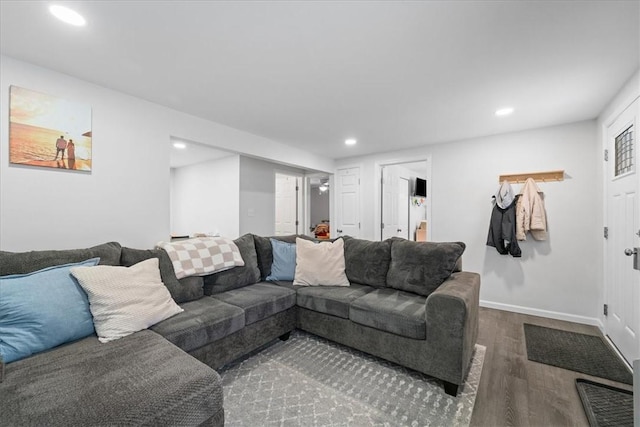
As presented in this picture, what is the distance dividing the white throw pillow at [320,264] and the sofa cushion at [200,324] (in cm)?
85

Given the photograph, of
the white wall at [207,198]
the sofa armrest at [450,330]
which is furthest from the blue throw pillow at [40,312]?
the white wall at [207,198]

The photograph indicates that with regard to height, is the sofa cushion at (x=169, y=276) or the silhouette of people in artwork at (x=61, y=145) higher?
the silhouette of people in artwork at (x=61, y=145)

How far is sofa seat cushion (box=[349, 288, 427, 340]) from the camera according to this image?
1.92 m

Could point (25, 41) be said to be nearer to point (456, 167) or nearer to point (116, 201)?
point (116, 201)

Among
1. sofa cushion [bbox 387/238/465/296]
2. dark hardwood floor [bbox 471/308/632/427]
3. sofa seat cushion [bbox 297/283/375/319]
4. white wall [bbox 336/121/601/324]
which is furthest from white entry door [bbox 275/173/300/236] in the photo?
dark hardwood floor [bbox 471/308/632/427]

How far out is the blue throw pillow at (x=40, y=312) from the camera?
1305 millimetres

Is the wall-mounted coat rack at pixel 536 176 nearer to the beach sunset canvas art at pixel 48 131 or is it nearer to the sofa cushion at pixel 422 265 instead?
the sofa cushion at pixel 422 265

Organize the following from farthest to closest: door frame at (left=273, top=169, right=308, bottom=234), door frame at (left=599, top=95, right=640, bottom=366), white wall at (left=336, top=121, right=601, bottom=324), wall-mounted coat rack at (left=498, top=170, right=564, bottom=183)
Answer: door frame at (left=273, top=169, right=308, bottom=234)
wall-mounted coat rack at (left=498, top=170, right=564, bottom=183)
white wall at (left=336, top=121, right=601, bottom=324)
door frame at (left=599, top=95, right=640, bottom=366)

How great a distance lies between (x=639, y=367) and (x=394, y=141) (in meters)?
3.40

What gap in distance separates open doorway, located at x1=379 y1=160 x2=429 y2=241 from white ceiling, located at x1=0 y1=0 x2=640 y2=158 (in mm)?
1960

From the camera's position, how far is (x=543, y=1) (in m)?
1.34

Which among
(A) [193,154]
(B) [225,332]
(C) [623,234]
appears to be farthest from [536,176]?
(A) [193,154]

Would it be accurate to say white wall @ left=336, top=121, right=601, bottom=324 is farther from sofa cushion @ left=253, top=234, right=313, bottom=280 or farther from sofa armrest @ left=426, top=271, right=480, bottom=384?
sofa cushion @ left=253, top=234, right=313, bottom=280

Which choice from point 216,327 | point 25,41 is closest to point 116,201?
point 25,41
